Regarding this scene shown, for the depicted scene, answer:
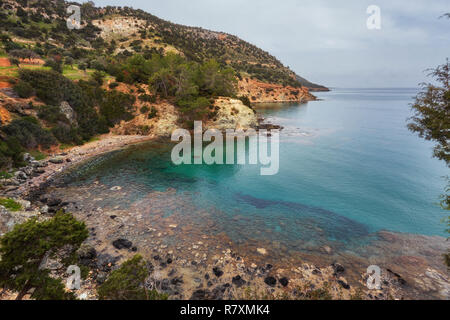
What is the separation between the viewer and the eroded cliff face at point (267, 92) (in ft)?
408

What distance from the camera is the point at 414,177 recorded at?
30062 mm

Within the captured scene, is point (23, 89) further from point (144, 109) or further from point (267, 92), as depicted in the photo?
point (267, 92)

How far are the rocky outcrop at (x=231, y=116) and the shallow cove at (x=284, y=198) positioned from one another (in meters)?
17.1

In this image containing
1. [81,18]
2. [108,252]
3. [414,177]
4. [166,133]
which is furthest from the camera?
[81,18]

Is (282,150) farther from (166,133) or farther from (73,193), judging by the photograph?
(73,193)

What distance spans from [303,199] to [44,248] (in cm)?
2273

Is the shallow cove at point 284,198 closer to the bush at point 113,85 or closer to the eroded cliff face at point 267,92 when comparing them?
the bush at point 113,85

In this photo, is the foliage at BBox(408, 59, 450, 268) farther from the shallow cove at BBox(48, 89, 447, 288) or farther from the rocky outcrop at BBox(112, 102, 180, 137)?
the rocky outcrop at BBox(112, 102, 180, 137)

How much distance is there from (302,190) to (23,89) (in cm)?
4450

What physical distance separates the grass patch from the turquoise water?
6351 mm

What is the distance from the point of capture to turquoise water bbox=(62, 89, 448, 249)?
17906 mm

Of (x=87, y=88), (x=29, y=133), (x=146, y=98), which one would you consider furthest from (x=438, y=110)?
(x=87, y=88)

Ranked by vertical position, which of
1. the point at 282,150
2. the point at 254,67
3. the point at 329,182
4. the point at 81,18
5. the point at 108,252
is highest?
the point at 81,18

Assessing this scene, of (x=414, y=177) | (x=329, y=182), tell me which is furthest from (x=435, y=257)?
(x=414, y=177)
